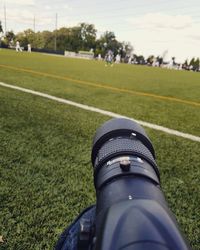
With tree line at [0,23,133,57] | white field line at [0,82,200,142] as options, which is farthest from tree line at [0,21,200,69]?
white field line at [0,82,200,142]

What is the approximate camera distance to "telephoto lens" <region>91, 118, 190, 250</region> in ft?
2.86

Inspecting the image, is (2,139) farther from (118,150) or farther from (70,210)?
(118,150)

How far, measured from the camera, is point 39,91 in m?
7.25

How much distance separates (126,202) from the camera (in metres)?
1.01

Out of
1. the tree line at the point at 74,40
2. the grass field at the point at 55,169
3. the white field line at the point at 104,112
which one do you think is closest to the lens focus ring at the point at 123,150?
the grass field at the point at 55,169

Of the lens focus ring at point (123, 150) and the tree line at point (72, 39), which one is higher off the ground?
the lens focus ring at point (123, 150)

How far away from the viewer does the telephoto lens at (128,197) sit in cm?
87

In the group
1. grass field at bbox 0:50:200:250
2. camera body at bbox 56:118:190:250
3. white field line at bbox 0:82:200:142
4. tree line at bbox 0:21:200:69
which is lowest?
tree line at bbox 0:21:200:69

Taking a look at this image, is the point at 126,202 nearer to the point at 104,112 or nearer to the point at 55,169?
the point at 55,169

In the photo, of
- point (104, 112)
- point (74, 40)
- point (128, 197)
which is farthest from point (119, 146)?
point (74, 40)

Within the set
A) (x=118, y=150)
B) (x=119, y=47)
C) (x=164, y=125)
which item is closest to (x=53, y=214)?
(x=118, y=150)

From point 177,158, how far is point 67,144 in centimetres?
111

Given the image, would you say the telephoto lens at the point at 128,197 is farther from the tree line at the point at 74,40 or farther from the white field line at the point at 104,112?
the tree line at the point at 74,40

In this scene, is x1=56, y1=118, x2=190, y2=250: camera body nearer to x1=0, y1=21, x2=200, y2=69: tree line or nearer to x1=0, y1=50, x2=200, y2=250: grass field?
x1=0, y1=50, x2=200, y2=250: grass field
